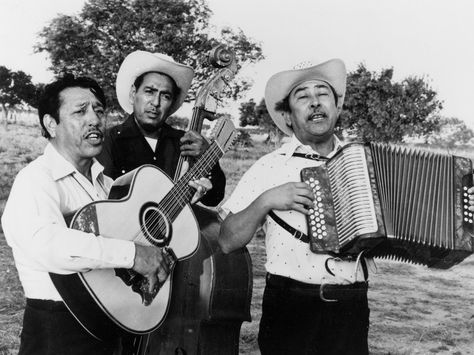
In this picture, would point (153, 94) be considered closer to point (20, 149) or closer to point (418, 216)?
point (418, 216)

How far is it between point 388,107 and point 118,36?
14828 millimetres

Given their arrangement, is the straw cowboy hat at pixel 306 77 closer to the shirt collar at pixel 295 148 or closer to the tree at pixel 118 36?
the shirt collar at pixel 295 148

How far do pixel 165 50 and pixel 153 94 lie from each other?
15501 millimetres

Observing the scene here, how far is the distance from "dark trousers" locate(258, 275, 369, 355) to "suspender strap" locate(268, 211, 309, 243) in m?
0.23

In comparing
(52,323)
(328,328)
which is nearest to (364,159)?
(328,328)

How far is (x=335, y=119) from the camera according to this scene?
3.01 metres

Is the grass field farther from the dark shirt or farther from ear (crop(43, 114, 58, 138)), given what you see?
ear (crop(43, 114, 58, 138))

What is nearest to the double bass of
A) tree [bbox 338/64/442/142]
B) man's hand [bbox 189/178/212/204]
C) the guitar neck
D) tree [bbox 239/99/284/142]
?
the guitar neck

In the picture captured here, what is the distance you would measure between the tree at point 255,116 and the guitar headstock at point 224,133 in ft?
81.3

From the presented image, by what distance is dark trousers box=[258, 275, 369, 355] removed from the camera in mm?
2746

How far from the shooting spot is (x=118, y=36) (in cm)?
1853

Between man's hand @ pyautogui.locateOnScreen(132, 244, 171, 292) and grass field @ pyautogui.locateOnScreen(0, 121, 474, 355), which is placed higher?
man's hand @ pyautogui.locateOnScreen(132, 244, 171, 292)

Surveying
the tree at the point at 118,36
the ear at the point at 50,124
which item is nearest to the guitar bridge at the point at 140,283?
the ear at the point at 50,124

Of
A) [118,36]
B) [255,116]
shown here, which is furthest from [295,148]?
[255,116]
